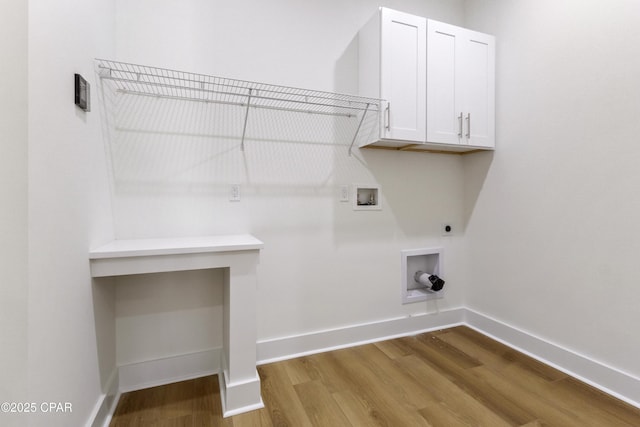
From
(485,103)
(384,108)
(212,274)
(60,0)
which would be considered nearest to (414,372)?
(212,274)

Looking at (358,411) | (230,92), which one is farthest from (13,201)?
(358,411)

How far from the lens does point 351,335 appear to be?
7.00ft

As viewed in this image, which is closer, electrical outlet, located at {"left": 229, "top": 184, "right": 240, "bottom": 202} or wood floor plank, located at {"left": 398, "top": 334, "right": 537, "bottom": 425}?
wood floor plank, located at {"left": 398, "top": 334, "right": 537, "bottom": 425}

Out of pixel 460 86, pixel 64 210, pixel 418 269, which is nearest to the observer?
pixel 64 210

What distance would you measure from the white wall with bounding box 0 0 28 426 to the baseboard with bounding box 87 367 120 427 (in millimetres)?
613

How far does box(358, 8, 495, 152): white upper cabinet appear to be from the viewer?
1.85 m

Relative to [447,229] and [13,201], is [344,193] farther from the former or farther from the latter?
[13,201]

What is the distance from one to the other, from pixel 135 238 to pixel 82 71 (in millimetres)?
854

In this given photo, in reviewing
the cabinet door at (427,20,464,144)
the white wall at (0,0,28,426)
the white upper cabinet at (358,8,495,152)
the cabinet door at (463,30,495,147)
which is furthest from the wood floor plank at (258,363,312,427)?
the cabinet door at (463,30,495,147)

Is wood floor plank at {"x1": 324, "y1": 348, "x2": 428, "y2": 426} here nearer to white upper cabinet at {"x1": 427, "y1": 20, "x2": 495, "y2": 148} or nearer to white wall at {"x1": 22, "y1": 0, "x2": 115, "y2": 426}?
white wall at {"x1": 22, "y1": 0, "x2": 115, "y2": 426}

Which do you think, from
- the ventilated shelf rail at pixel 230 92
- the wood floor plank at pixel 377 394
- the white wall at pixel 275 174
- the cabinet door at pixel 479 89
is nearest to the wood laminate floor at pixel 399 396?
the wood floor plank at pixel 377 394

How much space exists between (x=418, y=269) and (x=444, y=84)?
1.47 metres

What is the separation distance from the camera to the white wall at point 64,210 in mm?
864

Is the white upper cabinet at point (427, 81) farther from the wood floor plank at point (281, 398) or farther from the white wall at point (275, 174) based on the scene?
the wood floor plank at point (281, 398)
